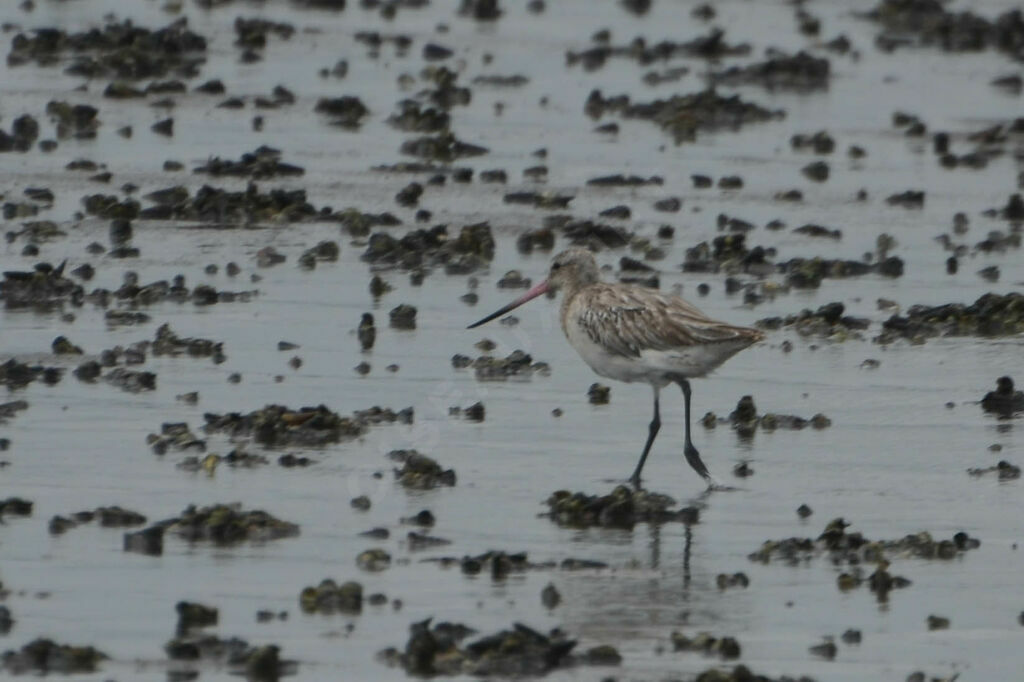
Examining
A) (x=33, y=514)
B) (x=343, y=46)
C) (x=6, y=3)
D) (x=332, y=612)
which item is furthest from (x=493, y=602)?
(x=6, y=3)

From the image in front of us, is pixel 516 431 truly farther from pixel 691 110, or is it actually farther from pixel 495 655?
pixel 691 110

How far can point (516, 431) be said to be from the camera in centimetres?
1337

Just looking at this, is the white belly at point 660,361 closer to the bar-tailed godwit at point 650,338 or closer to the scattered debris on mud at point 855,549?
the bar-tailed godwit at point 650,338

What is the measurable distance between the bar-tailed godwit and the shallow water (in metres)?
0.42

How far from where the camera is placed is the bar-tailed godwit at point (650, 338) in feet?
42.7

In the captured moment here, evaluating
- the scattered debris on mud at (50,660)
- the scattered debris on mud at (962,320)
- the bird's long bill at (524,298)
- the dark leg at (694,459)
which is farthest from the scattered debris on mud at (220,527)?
the scattered debris on mud at (962,320)

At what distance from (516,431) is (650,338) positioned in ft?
3.06

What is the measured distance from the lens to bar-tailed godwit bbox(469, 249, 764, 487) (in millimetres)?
13000

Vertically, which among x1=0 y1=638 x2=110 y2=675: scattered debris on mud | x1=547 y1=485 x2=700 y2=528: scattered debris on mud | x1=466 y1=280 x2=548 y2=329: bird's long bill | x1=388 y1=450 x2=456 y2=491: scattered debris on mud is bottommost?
x1=0 y1=638 x2=110 y2=675: scattered debris on mud

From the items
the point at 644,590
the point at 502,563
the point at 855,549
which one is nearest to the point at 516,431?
the point at 855,549

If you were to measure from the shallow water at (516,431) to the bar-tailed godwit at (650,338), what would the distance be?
1.38 ft

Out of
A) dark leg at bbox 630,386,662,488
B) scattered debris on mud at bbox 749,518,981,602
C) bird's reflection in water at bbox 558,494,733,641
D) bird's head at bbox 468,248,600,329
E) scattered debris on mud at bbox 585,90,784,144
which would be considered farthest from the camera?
scattered debris on mud at bbox 585,90,784,144

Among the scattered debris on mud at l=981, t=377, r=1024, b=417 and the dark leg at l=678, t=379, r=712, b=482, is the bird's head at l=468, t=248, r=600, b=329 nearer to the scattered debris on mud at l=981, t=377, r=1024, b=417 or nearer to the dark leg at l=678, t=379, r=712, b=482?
the dark leg at l=678, t=379, r=712, b=482

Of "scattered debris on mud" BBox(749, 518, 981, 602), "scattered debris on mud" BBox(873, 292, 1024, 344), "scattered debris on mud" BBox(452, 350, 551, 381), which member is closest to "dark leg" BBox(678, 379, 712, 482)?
"scattered debris on mud" BBox(749, 518, 981, 602)
